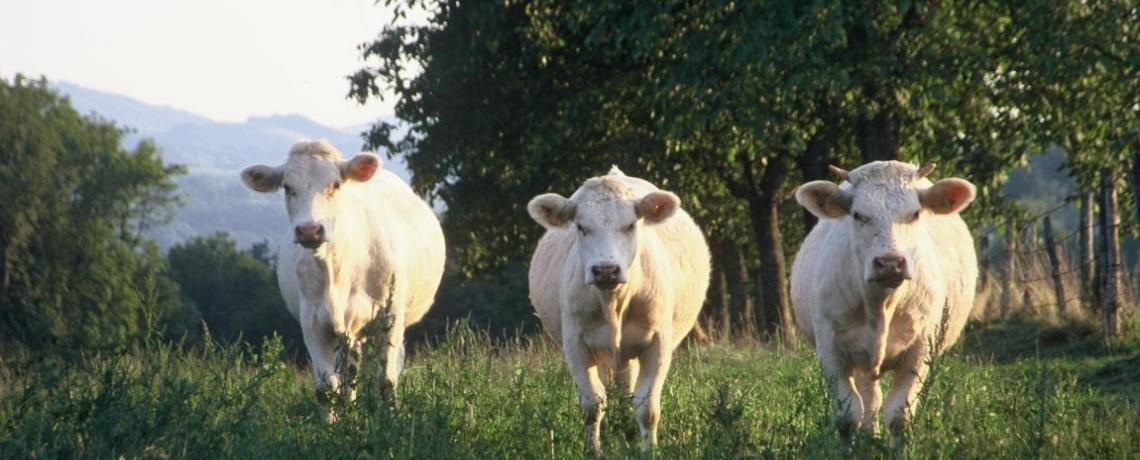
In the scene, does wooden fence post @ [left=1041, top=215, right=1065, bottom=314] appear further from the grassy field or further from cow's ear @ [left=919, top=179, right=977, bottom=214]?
cow's ear @ [left=919, top=179, right=977, bottom=214]

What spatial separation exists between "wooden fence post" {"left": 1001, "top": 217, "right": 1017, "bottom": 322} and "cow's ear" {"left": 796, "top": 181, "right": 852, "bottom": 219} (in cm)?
1076

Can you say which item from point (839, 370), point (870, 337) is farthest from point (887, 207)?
point (839, 370)

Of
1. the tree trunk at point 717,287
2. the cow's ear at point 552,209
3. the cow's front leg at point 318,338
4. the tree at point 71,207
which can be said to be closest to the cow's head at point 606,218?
the cow's ear at point 552,209

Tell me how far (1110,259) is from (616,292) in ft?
28.3

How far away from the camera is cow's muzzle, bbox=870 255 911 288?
821cm

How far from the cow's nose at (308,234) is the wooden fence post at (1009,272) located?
1162 centimetres

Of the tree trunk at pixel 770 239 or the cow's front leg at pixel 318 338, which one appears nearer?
the cow's front leg at pixel 318 338

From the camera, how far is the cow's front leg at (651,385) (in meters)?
9.40

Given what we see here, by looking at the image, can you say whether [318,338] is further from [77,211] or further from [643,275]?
[77,211]

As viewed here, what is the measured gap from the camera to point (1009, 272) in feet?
66.2

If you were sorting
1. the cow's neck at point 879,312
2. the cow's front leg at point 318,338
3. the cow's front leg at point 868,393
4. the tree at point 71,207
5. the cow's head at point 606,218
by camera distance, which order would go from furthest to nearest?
the tree at point 71,207, the cow's front leg at point 318,338, the cow's front leg at point 868,393, the cow's head at point 606,218, the cow's neck at point 879,312

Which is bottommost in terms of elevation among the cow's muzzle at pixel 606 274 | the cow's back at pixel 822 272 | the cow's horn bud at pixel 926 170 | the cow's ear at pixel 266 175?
the cow's muzzle at pixel 606 274

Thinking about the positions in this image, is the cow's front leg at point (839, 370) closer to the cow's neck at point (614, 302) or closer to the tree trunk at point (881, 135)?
the cow's neck at point (614, 302)

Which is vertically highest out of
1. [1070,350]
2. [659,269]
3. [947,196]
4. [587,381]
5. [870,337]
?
[947,196]
